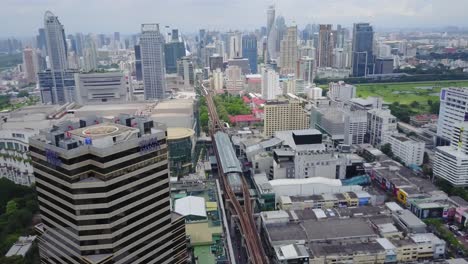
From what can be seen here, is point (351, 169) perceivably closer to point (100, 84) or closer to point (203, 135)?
point (203, 135)

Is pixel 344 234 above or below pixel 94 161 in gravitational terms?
below

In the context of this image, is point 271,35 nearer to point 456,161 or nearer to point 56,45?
point 56,45

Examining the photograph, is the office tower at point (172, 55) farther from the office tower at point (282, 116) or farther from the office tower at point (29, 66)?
the office tower at point (282, 116)

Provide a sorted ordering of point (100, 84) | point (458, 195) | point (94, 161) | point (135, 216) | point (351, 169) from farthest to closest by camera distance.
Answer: point (100, 84)
point (351, 169)
point (458, 195)
point (135, 216)
point (94, 161)

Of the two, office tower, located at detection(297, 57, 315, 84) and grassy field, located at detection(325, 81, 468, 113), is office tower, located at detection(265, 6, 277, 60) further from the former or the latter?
grassy field, located at detection(325, 81, 468, 113)

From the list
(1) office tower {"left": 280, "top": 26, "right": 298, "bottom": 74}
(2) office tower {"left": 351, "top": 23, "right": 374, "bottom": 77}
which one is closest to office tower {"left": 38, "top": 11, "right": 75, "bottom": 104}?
(1) office tower {"left": 280, "top": 26, "right": 298, "bottom": 74}

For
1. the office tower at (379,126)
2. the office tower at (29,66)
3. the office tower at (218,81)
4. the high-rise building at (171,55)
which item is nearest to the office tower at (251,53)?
the high-rise building at (171,55)

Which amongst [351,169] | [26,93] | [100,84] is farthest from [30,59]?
[351,169]
